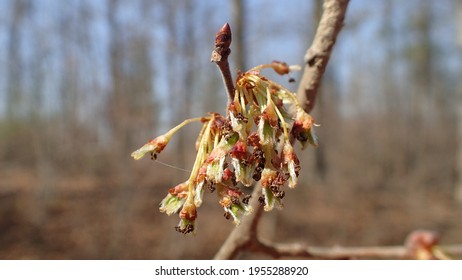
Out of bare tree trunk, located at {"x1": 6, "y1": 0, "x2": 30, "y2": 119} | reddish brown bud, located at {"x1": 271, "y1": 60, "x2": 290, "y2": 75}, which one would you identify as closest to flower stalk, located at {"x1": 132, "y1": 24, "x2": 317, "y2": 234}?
reddish brown bud, located at {"x1": 271, "y1": 60, "x2": 290, "y2": 75}

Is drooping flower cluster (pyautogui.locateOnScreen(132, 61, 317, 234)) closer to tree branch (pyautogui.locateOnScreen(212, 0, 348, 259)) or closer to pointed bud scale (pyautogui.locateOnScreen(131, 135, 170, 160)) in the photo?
pointed bud scale (pyautogui.locateOnScreen(131, 135, 170, 160))

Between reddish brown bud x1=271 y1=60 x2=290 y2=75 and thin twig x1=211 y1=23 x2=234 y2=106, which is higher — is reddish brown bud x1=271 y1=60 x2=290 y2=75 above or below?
below

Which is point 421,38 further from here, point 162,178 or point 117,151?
point 117,151

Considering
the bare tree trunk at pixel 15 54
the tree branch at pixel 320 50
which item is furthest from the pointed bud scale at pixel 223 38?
the bare tree trunk at pixel 15 54

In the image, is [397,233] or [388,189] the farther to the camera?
[388,189]

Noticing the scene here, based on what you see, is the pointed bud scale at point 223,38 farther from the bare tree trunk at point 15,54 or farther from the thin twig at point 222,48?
the bare tree trunk at point 15,54

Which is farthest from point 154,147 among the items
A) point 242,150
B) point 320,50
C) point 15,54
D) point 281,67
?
point 15,54

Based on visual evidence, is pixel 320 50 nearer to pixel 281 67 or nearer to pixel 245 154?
pixel 281 67
